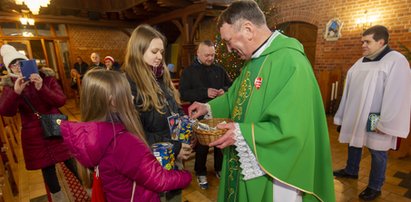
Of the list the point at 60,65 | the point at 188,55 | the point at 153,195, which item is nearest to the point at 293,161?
the point at 153,195

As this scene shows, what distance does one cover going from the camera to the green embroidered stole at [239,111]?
1.41 m

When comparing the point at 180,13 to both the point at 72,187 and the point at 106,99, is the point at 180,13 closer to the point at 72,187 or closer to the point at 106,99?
the point at 72,187

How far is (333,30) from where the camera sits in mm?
6273

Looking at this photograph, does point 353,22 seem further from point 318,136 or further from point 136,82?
point 136,82

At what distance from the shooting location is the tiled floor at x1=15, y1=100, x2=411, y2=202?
102 inches

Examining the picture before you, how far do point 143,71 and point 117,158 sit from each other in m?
0.61

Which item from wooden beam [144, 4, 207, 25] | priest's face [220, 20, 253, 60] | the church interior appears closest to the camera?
priest's face [220, 20, 253, 60]

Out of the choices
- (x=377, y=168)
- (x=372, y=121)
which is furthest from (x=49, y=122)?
(x=377, y=168)

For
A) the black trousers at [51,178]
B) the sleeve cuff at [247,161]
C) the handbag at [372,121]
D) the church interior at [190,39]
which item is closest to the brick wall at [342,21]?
the church interior at [190,39]

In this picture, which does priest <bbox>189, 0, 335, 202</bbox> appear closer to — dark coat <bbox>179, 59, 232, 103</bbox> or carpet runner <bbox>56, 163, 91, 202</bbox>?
dark coat <bbox>179, 59, 232, 103</bbox>

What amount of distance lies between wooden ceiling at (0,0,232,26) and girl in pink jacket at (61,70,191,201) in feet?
22.0

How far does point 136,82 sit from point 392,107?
2.48m

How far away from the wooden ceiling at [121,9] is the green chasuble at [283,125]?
647 centimetres

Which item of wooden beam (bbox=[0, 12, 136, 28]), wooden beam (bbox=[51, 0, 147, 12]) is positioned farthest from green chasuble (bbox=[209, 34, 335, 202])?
wooden beam (bbox=[0, 12, 136, 28])
